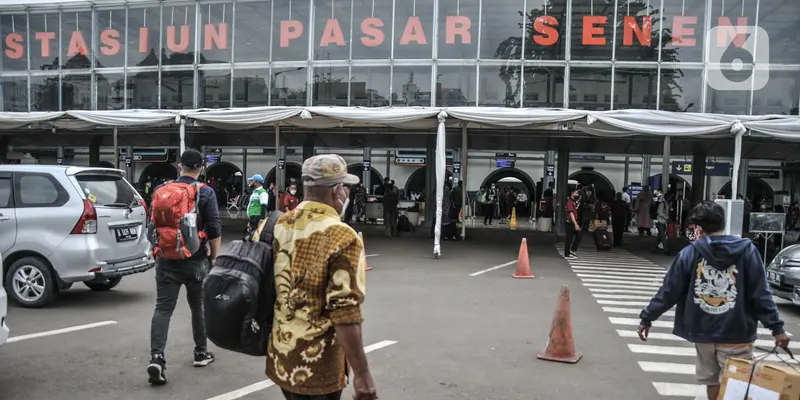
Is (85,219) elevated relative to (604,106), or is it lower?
lower

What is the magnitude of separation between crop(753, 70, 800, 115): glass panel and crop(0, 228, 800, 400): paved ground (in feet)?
33.5

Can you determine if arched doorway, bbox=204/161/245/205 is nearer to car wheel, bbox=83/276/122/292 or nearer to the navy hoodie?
car wheel, bbox=83/276/122/292

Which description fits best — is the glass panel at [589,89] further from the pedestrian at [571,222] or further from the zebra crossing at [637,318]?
the zebra crossing at [637,318]

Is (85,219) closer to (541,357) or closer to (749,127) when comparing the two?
(541,357)

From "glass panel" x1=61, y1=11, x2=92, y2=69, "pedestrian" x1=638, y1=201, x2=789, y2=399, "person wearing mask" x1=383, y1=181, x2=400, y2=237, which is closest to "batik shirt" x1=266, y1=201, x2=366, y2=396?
"pedestrian" x1=638, y1=201, x2=789, y2=399

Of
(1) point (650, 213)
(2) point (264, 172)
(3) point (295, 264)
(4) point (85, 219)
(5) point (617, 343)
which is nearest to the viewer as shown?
(3) point (295, 264)

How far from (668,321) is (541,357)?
322 centimetres

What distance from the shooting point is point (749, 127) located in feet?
45.5

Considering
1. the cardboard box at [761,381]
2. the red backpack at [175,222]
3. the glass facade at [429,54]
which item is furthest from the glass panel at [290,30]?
the cardboard box at [761,381]

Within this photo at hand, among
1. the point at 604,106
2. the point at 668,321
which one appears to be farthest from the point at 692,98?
the point at 668,321

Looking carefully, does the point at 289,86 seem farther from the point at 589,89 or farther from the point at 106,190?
the point at 106,190

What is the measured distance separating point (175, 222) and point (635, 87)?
16398 mm

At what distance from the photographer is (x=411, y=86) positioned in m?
19.5

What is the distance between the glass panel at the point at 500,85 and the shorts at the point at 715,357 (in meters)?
15.2
